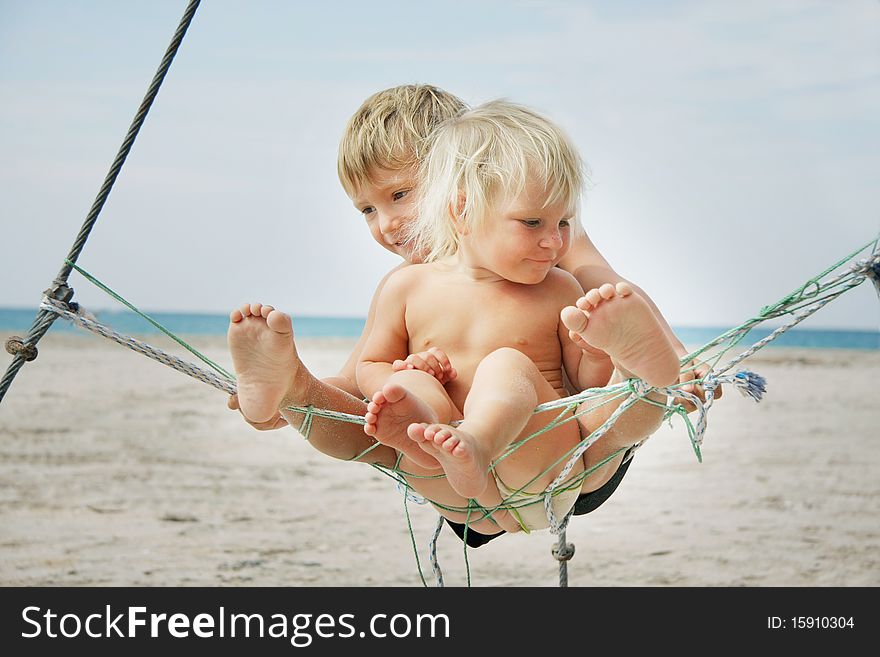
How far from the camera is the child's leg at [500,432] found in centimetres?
95

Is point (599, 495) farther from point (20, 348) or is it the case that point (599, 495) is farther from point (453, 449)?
point (20, 348)

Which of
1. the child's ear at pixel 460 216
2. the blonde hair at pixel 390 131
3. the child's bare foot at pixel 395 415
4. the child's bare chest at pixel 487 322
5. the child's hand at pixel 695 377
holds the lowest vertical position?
the child's bare foot at pixel 395 415

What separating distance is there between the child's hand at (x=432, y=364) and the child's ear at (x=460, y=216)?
15cm

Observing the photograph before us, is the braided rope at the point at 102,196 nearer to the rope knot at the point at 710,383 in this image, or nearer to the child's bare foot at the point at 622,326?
the child's bare foot at the point at 622,326

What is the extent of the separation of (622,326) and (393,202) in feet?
1.73

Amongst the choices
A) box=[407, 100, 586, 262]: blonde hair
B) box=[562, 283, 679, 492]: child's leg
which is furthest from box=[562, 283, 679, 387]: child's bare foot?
box=[407, 100, 586, 262]: blonde hair

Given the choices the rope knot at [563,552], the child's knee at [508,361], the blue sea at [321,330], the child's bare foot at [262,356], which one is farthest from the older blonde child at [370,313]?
the blue sea at [321,330]

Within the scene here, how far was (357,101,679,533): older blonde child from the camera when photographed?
40.5 inches

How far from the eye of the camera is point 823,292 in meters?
1.11

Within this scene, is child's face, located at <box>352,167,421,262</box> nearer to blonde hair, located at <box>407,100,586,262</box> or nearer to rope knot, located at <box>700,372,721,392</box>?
blonde hair, located at <box>407,100,586,262</box>
